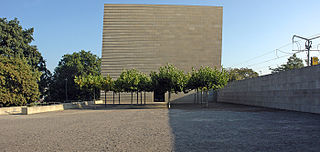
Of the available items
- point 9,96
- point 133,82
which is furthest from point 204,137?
point 9,96

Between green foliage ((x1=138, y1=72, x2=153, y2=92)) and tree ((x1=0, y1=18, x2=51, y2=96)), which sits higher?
tree ((x1=0, y1=18, x2=51, y2=96))

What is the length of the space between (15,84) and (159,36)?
29.1 metres

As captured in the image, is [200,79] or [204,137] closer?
[204,137]

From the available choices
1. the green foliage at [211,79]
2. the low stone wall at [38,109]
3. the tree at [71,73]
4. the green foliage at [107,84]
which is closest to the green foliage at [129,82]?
the green foliage at [107,84]

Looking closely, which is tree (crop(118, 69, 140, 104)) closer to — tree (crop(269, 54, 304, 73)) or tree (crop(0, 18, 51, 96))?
tree (crop(0, 18, 51, 96))

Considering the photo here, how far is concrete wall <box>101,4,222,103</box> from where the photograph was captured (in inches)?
1961

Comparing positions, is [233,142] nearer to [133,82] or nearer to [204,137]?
[204,137]

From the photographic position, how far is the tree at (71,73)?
53531mm

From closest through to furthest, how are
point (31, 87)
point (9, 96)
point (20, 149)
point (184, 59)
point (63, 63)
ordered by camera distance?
point (20, 149) < point (9, 96) < point (31, 87) < point (184, 59) < point (63, 63)

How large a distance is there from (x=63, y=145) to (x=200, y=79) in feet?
74.3

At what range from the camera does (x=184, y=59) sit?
165ft

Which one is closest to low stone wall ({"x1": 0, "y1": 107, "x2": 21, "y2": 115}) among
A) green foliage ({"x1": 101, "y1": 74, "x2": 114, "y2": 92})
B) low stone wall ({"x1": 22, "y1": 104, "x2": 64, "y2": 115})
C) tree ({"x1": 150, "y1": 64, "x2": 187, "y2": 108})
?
low stone wall ({"x1": 22, "y1": 104, "x2": 64, "y2": 115})

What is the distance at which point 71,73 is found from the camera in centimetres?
5494

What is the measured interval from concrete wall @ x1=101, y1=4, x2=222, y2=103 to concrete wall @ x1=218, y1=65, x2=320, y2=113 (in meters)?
19.0
